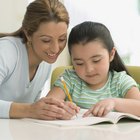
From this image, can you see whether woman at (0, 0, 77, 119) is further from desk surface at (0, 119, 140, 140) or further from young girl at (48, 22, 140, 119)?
desk surface at (0, 119, 140, 140)

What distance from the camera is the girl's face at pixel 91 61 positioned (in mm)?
1213

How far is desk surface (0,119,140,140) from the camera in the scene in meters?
0.76

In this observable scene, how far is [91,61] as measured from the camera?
3.99 feet

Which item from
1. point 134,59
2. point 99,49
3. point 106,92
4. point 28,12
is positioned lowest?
point 134,59

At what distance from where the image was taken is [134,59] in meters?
2.73

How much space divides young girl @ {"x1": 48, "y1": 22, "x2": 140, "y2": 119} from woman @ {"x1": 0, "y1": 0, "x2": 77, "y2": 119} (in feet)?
0.26

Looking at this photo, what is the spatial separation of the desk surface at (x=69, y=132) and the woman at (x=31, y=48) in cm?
19

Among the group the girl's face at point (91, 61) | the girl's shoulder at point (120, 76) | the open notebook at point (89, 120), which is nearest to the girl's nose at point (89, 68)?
the girl's face at point (91, 61)

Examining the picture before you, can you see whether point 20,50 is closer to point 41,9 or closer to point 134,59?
point 41,9

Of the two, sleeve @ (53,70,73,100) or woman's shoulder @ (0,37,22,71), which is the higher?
woman's shoulder @ (0,37,22,71)

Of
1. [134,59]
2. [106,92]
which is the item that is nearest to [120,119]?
[106,92]

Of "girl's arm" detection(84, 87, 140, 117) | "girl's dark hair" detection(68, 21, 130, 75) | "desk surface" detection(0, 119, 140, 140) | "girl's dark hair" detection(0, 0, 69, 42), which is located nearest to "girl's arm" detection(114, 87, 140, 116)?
"girl's arm" detection(84, 87, 140, 117)

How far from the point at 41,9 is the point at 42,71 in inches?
13.7

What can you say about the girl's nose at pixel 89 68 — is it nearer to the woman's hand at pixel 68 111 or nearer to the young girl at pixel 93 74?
the young girl at pixel 93 74
